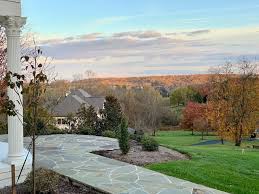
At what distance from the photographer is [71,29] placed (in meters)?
22.6

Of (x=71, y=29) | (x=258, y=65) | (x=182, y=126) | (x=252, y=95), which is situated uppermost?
(x=71, y=29)

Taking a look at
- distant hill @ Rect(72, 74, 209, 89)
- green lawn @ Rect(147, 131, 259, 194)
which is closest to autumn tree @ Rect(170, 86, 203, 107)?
distant hill @ Rect(72, 74, 209, 89)

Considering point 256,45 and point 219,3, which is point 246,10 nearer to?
point 219,3

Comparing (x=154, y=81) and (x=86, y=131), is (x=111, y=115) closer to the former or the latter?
(x=86, y=131)

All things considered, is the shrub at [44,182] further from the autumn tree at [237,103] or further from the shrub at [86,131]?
the autumn tree at [237,103]

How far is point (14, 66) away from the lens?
7.44 metres

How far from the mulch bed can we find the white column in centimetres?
296

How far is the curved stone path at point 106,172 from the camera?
275 inches

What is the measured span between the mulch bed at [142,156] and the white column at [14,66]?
2.96 metres

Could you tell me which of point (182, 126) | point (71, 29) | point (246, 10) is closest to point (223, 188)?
point (246, 10)

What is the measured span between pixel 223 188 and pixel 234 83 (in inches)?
883

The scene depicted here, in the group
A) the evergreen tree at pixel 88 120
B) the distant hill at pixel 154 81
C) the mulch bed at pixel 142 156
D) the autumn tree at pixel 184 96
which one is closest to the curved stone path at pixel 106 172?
the mulch bed at pixel 142 156

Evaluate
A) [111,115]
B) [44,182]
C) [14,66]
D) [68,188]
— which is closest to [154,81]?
[111,115]

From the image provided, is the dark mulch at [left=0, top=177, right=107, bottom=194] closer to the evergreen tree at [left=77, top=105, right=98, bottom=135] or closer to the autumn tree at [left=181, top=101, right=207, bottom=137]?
the evergreen tree at [left=77, top=105, right=98, bottom=135]
